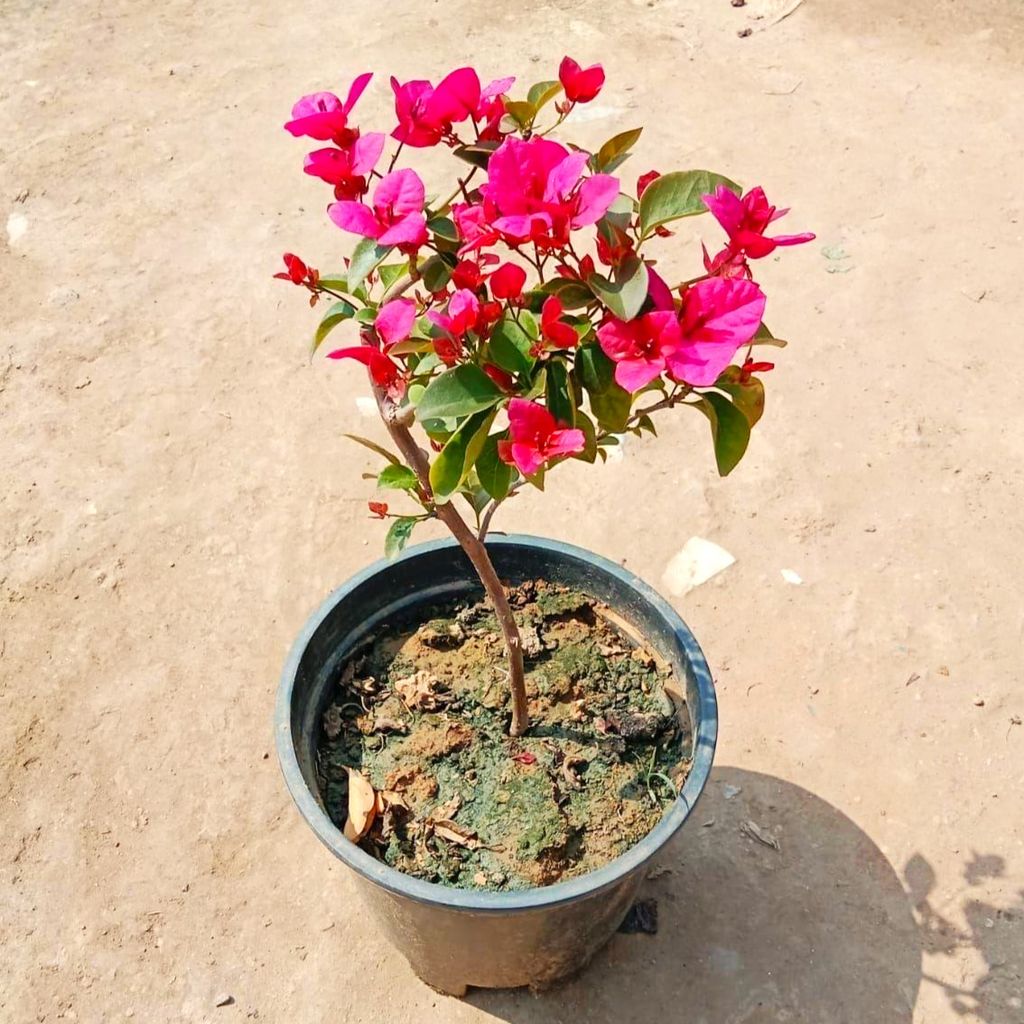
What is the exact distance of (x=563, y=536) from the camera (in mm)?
2527

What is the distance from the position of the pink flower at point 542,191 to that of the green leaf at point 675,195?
0.32 feet

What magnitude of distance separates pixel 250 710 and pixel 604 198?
5.24 ft

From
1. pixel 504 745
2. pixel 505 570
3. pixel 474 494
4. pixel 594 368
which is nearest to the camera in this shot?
pixel 594 368

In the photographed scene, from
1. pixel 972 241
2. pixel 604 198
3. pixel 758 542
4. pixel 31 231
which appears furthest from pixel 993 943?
pixel 31 231

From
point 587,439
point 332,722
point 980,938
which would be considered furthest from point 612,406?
point 980,938

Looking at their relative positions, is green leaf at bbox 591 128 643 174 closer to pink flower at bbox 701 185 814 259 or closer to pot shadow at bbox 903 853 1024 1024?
pink flower at bbox 701 185 814 259

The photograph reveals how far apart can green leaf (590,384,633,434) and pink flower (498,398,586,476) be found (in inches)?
3.9

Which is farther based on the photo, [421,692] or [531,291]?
[421,692]

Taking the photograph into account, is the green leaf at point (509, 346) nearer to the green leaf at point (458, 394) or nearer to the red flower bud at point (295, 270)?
the green leaf at point (458, 394)

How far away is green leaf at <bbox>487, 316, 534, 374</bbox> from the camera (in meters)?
1.05

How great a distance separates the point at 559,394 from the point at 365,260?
0.84ft

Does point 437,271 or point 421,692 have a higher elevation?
point 437,271

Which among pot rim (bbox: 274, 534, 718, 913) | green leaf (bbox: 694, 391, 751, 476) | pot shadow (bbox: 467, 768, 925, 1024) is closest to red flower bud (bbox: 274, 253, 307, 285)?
green leaf (bbox: 694, 391, 751, 476)

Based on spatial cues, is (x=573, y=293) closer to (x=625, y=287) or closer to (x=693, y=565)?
(x=625, y=287)
